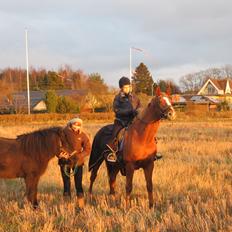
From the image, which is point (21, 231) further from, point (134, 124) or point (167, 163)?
point (167, 163)

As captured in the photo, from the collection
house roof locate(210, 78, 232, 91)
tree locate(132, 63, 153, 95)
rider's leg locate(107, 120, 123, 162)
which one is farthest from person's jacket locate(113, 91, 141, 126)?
house roof locate(210, 78, 232, 91)

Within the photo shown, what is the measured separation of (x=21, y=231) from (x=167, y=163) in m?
6.93

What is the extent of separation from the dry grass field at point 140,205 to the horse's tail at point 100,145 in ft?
2.05

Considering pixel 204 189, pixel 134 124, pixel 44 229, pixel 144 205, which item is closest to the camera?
pixel 44 229

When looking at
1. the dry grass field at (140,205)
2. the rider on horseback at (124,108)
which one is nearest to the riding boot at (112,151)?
the rider on horseback at (124,108)

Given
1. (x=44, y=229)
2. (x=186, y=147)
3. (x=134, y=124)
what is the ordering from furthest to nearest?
(x=186, y=147)
(x=134, y=124)
(x=44, y=229)

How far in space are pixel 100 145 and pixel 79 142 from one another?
1377 mm

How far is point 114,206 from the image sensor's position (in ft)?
25.2

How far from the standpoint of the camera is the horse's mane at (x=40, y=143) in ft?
25.0

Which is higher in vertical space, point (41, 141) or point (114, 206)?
point (41, 141)

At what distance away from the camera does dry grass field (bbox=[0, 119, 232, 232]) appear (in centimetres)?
608

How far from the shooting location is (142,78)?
81750 millimetres

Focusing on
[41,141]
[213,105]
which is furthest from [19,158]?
[213,105]

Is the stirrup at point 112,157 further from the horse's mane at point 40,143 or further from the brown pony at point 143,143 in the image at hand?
the horse's mane at point 40,143
